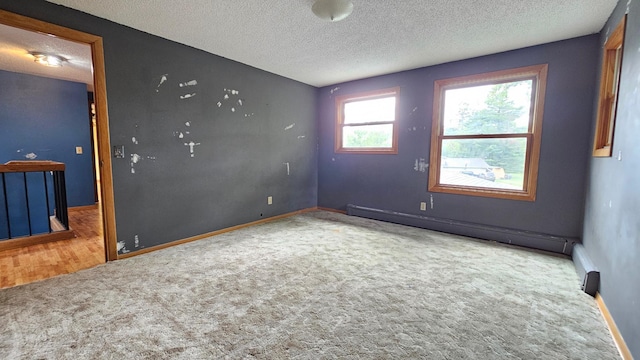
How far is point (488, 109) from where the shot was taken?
11.0ft

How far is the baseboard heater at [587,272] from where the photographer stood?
6.61ft

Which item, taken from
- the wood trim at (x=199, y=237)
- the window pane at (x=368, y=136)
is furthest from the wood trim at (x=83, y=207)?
the window pane at (x=368, y=136)

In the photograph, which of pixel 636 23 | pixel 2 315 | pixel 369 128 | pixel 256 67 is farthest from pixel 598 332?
pixel 256 67

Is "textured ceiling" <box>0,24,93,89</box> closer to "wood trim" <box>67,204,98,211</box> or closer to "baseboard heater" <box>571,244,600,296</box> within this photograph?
"wood trim" <box>67,204,98,211</box>

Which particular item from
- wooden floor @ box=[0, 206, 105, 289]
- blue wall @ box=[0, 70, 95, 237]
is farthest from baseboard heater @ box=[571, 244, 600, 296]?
blue wall @ box=[0, 70, 95, 237]

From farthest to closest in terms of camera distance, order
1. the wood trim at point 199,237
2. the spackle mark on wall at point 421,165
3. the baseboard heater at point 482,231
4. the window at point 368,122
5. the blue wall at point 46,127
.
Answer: the blue wall at point 46,127 < the window at point 368,122 < the spackle mark on wall at point 421,165 < the baseboard heater at point 482,231 < the wood trim at point 199,237

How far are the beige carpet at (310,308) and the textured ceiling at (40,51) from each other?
258 centimetres

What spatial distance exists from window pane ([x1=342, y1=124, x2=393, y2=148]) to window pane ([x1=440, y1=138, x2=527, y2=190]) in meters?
0.90

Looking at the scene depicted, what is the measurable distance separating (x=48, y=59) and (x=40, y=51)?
0.23 meters

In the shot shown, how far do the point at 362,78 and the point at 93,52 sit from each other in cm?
347

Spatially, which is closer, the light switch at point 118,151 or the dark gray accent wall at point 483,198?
the light switch at point 118,151

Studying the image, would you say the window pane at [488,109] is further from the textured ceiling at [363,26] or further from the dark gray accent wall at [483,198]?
the textured ceiling at [363,26]

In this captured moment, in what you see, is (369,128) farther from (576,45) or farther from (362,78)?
(576,45)

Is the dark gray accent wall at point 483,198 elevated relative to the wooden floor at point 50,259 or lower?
elevated
